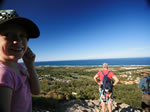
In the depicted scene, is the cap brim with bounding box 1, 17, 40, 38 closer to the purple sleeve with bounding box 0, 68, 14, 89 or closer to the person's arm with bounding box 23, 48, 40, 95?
the person's arm with bounding box 23, 48, 40, 95

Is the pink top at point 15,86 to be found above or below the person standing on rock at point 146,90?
above

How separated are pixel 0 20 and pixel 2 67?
0.32m

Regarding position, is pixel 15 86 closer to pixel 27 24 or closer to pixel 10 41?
pixel 10 41

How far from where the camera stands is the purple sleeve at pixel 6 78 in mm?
557

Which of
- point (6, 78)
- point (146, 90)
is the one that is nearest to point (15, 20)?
point (6, 78)

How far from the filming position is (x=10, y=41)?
2.28ft

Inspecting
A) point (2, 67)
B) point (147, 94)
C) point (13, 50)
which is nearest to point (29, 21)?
point (13, 50)

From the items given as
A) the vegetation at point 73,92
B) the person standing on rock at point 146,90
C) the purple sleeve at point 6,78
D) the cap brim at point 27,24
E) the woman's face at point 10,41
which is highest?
the cap brim at point 27,24

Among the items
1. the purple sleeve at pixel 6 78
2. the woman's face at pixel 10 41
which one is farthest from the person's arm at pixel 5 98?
the woman's face at pixel 10 41

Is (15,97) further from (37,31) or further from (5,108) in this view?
(37,31)

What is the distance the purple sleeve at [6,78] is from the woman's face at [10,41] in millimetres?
137

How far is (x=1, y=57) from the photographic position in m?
0.68

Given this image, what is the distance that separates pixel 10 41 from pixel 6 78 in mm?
265

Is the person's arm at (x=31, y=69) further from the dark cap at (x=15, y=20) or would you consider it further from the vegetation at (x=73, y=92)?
the vegetation at (x=73, y=92)
